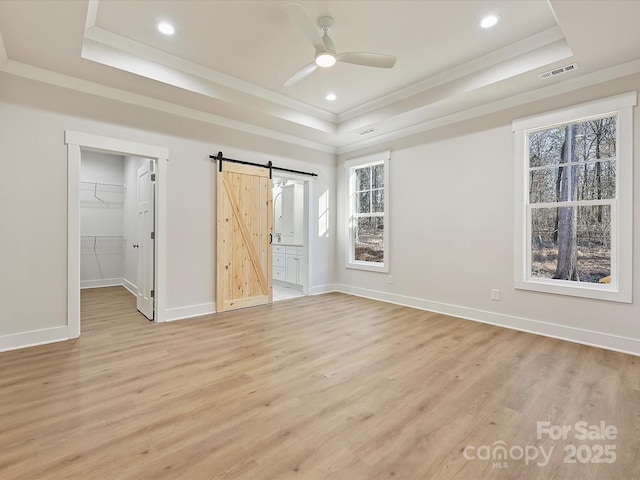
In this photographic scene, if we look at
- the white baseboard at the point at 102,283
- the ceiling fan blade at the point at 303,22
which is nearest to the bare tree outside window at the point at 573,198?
the ceiling fan blade at the point at 303,22

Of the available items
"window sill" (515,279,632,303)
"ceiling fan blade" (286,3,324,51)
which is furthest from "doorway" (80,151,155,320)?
"window sill" (515,279,632,303)

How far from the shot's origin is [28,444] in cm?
173

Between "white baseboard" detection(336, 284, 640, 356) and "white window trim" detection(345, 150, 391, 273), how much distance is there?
1.66 ft

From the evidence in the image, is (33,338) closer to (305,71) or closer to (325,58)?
(305,71)

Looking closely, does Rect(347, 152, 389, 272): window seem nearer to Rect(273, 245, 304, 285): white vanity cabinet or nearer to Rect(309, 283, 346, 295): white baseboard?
Rect(309, 283, 346, 295): white baseboard

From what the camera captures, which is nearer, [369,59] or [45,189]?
[369,59]

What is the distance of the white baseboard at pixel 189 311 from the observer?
165 inches

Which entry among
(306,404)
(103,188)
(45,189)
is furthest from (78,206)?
(103,188)

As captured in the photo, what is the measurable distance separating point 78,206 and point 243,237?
2.08 meters

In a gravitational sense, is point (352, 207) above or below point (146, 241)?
above

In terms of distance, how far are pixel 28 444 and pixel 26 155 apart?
9.48 ft

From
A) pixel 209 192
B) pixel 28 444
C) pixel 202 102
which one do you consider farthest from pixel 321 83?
pixel 28 444

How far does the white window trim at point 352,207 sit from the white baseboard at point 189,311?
2685 mm

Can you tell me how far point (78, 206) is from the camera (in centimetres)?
351
